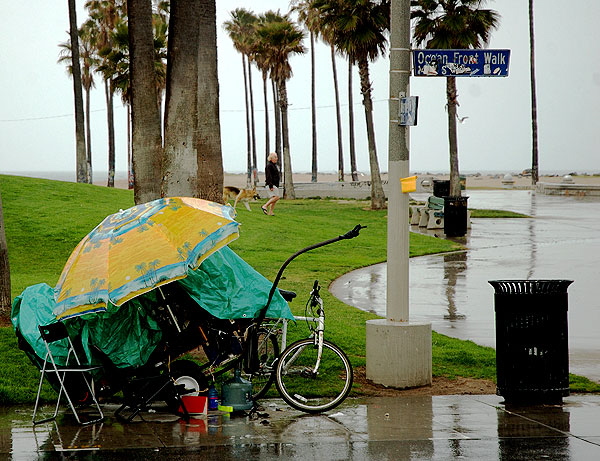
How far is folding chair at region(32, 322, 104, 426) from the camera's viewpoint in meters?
7.56

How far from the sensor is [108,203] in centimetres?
2725

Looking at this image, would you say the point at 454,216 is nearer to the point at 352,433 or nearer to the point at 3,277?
the point at 3,277

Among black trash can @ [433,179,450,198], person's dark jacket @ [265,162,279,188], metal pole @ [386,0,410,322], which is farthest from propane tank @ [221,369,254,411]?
black trash can @ [433,179,450,198]

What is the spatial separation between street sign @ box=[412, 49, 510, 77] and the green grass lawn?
3174mm

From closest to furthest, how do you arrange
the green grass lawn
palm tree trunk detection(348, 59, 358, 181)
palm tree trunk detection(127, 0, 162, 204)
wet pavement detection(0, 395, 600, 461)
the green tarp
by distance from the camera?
1. wet pavement detection(0, 395, 600, 461)
2. the green tarp
3. the green grass lawn
4. palm tree trunk detection(127, 0, 162, 204)
5. palm tree trunk detection(348, 59, 358, 181)

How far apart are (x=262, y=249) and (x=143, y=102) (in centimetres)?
1087

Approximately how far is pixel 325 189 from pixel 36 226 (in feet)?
114

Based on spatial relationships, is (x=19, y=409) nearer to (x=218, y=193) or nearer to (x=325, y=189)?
(x=218, y=193)

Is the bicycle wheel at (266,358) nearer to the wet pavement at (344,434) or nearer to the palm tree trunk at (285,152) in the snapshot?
the wet pavement at (344,434)

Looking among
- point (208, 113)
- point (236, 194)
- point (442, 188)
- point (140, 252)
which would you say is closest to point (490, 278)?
point (208, 113)

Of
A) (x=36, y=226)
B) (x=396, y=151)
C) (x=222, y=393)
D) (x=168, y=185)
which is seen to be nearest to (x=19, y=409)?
(x=222, y=393)

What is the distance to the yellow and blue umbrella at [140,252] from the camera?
7.23 metres

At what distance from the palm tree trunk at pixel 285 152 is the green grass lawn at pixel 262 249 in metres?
12.4

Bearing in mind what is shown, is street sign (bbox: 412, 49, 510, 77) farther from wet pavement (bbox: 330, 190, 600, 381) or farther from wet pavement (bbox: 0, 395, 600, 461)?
wet pavement (bbox: 330, 190, 600, 381)
